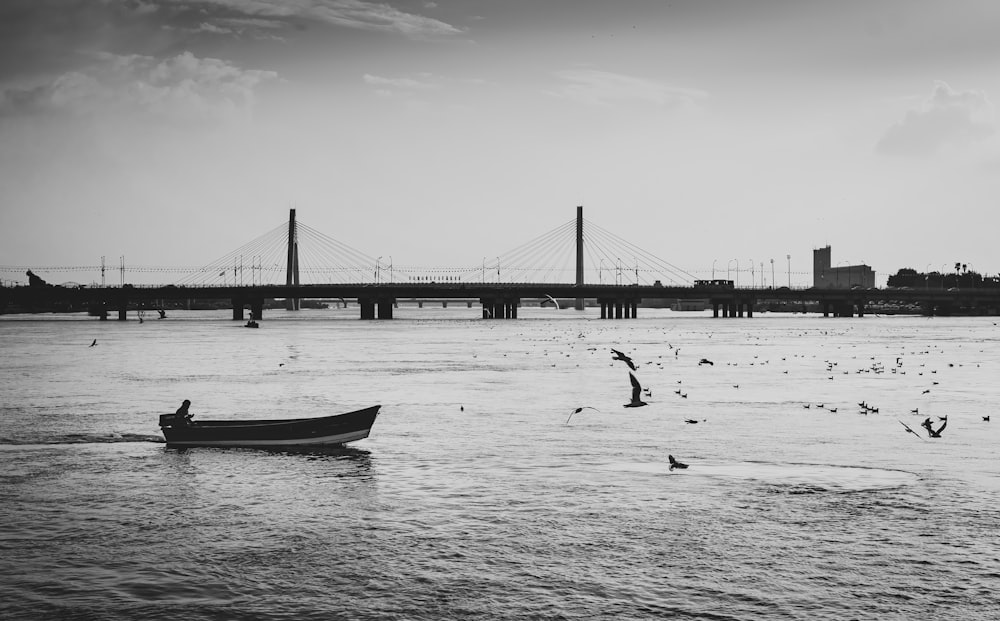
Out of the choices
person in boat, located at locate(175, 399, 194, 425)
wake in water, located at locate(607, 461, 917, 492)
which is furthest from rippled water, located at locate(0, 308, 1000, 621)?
person in boat, located at locate(175, 399, 194, 425)

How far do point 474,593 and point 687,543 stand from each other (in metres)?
5.81

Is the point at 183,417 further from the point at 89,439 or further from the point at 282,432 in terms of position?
the point at 89,439

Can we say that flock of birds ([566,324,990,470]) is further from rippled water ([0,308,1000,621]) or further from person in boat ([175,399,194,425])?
person in boat ([175,399,194,425])

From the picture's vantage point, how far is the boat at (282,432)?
35.9 metres

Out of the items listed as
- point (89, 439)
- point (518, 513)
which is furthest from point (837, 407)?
point (89, 439)

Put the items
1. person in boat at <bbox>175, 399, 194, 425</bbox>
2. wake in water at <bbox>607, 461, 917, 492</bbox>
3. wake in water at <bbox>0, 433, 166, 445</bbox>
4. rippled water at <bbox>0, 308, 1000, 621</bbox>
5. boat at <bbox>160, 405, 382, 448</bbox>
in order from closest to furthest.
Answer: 1. rippled water at <bbox>0, 308, 1000, 621</bbox>
2. wake in water at <bbox>607, 461, 917, 492</bbox>
3. boat at <bbox>160, 405, 382, 448</bbox>
4. person in boat at <bbox>175, 399, 194, 425</bbox>
5. wake in water at <bbox>0, 433, 166, 445</bbox>

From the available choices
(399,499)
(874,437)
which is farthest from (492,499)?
(874,437)

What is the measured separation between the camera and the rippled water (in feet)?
61.5

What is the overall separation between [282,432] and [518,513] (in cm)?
1371

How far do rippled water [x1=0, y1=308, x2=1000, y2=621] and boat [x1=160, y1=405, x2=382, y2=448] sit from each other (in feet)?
2.89

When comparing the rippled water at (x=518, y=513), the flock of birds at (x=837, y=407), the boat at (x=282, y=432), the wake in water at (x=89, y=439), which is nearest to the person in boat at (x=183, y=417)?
the boat at (x=282, y=432)

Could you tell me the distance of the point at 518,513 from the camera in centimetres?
2523

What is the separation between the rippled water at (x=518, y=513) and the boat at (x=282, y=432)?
34.7 inches

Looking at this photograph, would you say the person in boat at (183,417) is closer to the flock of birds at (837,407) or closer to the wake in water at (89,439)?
the wake in water at (89,439)
